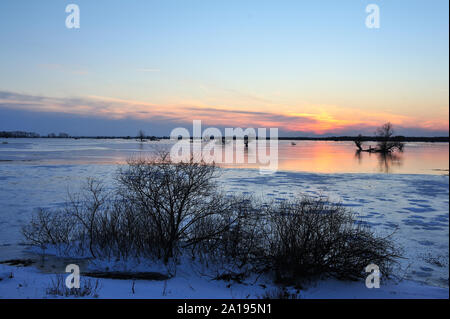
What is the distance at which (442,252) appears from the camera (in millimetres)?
9992

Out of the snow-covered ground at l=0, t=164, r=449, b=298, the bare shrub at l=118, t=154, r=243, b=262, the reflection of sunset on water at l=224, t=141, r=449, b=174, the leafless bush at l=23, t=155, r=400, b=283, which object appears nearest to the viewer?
the snow-covered ground at l=0, t=164, r=449, b=298

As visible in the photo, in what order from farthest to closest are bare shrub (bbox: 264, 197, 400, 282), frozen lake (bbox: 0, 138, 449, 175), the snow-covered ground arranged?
frozen lake (bbox: 0, 138, 449, 175)
bare shrub (bbox: 264, 197, 400, 282)
the snow-covered ground

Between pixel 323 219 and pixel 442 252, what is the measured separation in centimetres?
→ 422

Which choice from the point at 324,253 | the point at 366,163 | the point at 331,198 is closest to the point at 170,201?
the point at 324,253

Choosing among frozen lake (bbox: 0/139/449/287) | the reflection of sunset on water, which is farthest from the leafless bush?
the reflection of sunset on water

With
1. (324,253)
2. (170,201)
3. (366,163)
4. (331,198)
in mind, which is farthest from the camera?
(366,163)

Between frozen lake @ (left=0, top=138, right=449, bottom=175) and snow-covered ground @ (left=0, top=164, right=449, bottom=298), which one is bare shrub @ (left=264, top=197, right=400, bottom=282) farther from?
frozen lake @ (left=0, top=138, right=449, bottom=175)

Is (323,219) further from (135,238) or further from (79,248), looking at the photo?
(79,248)

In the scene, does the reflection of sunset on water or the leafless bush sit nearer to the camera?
the leafless bush

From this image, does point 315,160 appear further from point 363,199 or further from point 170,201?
point 170,201

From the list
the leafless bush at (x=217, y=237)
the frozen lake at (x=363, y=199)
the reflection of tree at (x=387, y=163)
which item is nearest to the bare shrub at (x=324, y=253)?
the leafless bush at (x=217, y=237)

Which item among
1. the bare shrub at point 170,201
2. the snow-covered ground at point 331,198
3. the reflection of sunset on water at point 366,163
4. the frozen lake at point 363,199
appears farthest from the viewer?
the reflection of sunset on water at point 366,163

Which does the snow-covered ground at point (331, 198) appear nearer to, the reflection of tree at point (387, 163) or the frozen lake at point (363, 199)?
the frozen lake at point (363, 199)

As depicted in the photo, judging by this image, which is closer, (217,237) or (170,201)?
(170,201)
